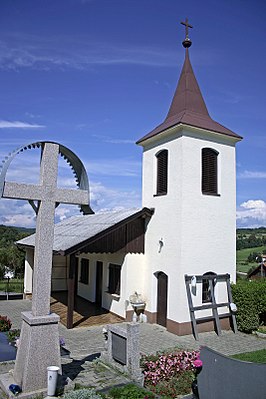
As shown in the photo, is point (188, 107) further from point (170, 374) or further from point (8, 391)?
point (8, 391)

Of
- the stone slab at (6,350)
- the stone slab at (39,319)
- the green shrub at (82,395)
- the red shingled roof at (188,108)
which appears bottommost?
the stone slab at (6,350)

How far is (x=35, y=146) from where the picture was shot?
7.91 m

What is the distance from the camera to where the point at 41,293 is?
7473mm

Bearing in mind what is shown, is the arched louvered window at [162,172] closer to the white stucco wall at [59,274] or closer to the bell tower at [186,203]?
the bell tower at [186,203]

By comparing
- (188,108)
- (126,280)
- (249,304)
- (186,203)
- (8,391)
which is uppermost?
(188,108)

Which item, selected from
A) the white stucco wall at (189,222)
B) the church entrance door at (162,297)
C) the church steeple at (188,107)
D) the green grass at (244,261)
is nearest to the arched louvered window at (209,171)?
the white stucco wall at (189,222)

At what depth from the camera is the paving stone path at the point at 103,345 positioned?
841cm

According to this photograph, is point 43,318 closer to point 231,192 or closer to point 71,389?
point 71,389

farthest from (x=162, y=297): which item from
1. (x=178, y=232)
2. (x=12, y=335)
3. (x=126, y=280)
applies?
(x=12, y=335)

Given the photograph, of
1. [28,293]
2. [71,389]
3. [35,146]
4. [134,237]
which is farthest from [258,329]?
[28,293]

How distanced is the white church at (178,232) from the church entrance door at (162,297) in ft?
0.13

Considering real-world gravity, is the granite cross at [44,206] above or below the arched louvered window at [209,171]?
below

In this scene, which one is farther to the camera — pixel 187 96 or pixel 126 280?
pixel 187 96

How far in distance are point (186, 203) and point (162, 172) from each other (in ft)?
7.18
